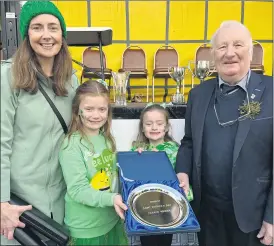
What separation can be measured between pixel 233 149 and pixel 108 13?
5043 mm

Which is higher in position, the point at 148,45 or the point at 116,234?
the point at 148,45

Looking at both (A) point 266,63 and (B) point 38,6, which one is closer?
(B) point 38,6

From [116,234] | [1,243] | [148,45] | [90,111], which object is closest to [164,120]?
[90,111]

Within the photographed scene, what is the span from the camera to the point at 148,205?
3.95ft

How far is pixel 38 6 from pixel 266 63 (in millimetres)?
5748

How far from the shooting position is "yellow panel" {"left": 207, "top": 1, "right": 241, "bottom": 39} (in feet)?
19.8

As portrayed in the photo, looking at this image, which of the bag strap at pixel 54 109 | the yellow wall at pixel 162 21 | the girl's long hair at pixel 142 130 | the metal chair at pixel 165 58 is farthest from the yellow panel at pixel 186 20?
the bag strap at pixel 54 109

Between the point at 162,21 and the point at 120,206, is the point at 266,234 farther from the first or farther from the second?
the point at 162,21

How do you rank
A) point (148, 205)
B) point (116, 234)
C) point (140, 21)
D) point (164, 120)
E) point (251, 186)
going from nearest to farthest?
point (148, 205), point (251, 186), point (116, 234), point (164, 120), point (140, 21)

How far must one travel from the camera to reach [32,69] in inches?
50.3

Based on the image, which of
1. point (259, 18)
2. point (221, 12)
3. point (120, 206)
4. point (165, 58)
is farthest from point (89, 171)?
point (259, 18)

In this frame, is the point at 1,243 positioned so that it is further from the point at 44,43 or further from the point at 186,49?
the point at 186,49

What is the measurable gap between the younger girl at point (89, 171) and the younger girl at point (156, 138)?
320 millimetres

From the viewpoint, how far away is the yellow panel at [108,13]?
230 inches
